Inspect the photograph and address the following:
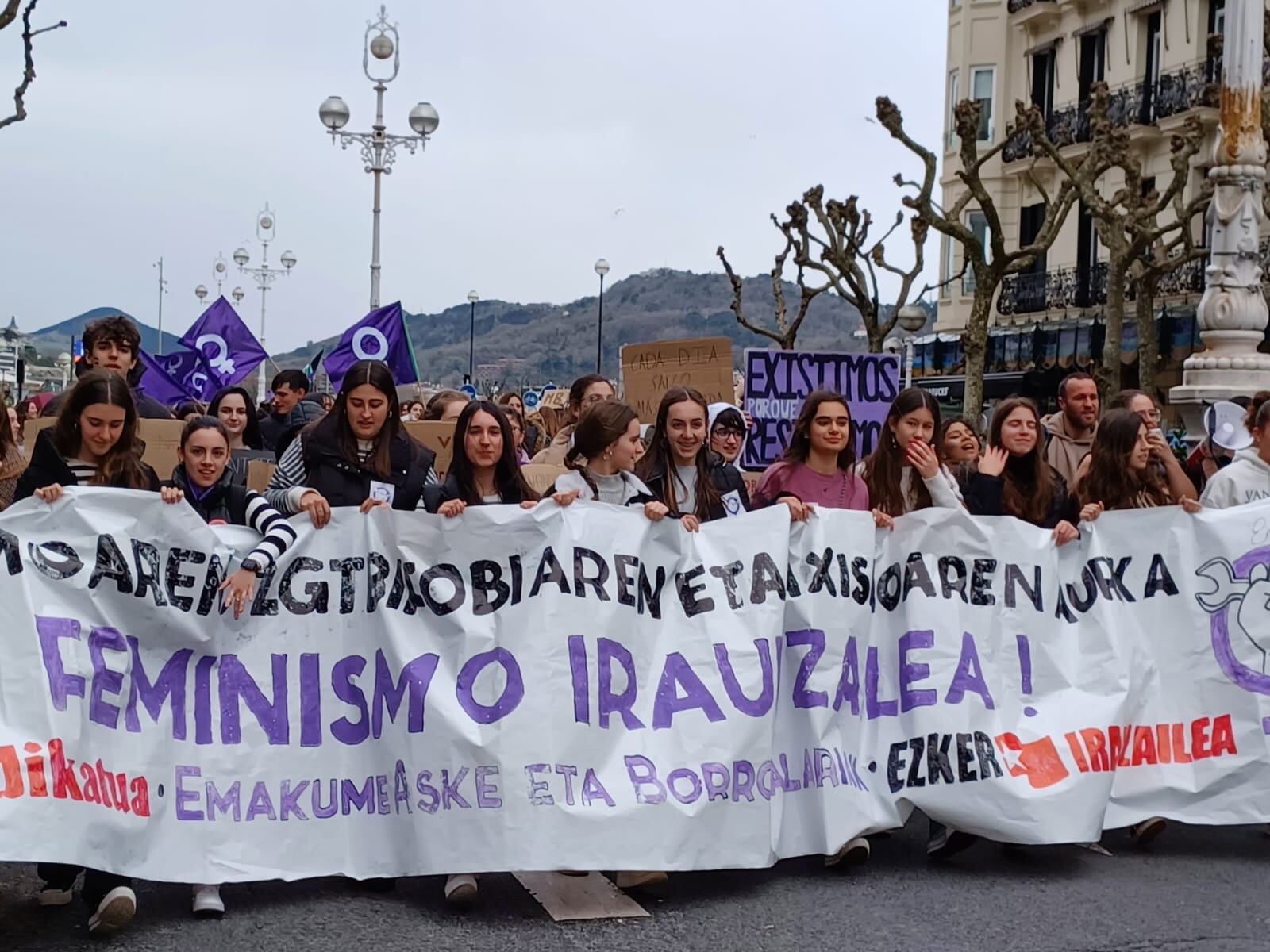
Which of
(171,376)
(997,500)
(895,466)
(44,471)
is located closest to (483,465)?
(44,471)

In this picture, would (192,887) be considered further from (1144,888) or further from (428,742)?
(1144,888)

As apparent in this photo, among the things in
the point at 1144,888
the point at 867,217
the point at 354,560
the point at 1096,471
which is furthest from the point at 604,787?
the point at 867,217

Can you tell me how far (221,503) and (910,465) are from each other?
8.72 feet

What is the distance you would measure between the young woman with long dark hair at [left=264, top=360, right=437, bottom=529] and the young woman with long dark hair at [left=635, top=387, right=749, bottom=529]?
986 mm

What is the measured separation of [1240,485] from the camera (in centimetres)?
683

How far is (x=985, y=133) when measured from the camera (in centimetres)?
4034

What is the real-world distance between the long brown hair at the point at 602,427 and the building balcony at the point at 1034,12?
3453 centimetres

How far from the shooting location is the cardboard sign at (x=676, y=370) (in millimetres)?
10250

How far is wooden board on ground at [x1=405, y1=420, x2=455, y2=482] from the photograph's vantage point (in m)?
8.98

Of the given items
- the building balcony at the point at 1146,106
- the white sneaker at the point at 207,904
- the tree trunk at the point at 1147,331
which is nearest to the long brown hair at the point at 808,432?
the white sneaker at the point at 207,904

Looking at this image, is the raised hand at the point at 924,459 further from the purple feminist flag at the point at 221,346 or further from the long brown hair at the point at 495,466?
the purple feminist flag at the point at 221,346

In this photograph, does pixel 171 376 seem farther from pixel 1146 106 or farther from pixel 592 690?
pixel 1146 106

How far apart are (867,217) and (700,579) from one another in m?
31.4

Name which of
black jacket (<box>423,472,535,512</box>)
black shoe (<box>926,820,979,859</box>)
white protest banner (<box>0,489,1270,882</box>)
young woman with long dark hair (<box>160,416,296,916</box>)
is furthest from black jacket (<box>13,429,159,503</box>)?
black shoe (<box>926,820,979,859</box>)
